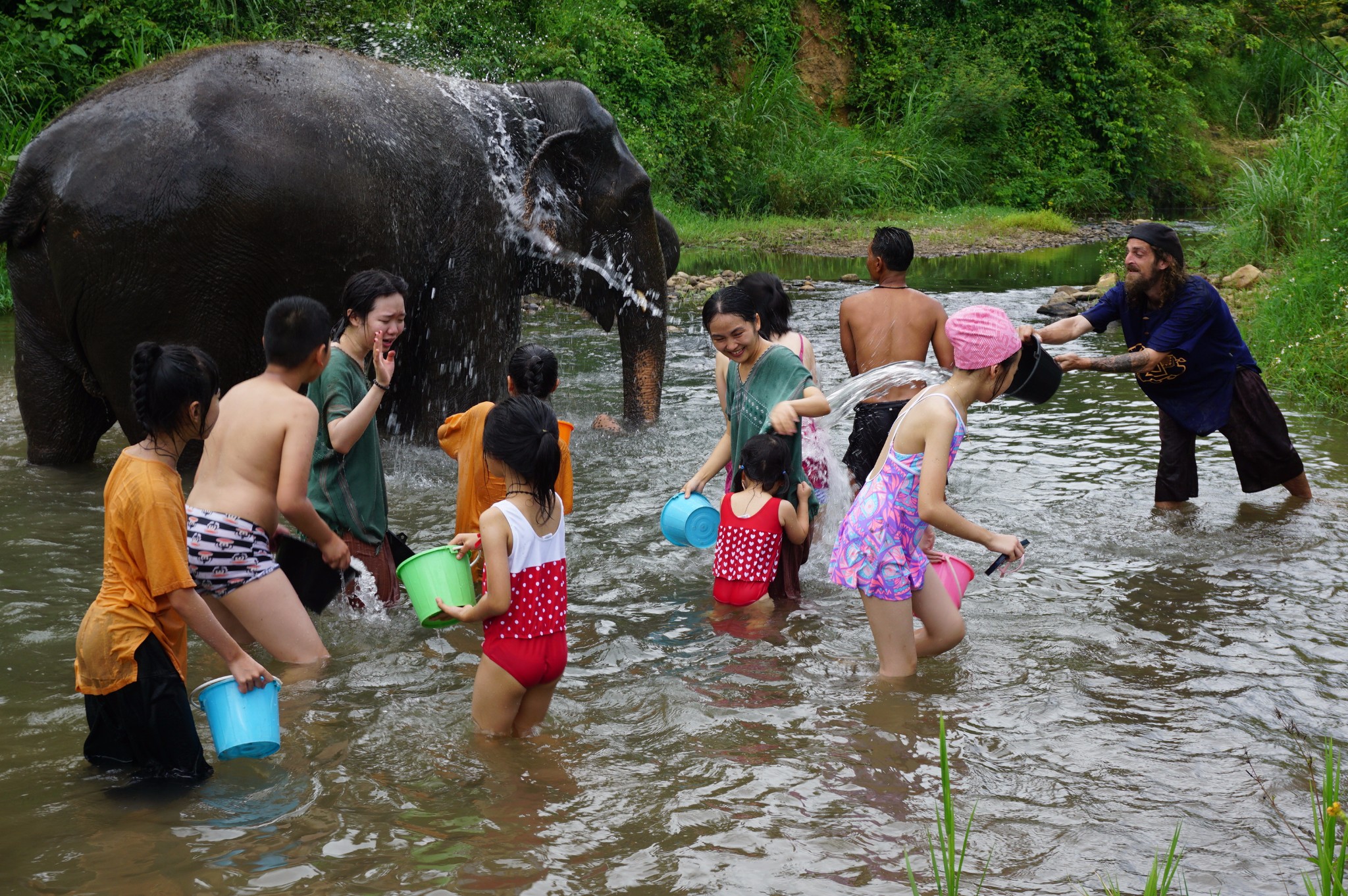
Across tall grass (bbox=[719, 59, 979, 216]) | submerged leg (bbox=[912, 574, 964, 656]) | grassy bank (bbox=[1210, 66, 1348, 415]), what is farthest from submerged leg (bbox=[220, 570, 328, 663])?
tall grass (bbox=[719, 59, 979, 216])

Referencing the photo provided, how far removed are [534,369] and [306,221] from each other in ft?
7.92

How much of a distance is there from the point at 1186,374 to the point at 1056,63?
73.0 ft

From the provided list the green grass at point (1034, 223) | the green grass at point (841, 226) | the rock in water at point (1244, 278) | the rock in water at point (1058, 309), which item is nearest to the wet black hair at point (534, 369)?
the rock in water at point (1058, 309)

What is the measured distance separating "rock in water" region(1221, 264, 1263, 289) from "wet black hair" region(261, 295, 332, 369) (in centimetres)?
1020

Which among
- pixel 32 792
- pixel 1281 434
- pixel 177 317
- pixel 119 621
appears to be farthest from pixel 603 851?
pixel 1281 434

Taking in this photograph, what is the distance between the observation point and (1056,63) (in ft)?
86.0

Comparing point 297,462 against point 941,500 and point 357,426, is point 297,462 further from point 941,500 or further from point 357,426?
point 941,500

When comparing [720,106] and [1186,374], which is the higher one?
[720,106]

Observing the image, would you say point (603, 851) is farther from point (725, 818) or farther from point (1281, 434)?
point (1281, 434)

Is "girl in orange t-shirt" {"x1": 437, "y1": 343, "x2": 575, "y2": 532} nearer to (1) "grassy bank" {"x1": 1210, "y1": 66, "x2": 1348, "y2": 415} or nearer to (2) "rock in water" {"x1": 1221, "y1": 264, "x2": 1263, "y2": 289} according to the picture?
(1) "grassy bank" {"x1": 1210, "y1": 66, "x2": 1348, "y2": 415}

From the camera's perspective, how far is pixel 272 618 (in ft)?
13.2

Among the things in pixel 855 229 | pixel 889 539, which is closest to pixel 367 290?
pixel 889 539

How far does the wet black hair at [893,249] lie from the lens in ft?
18.7

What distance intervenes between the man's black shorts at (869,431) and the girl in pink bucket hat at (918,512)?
5.21ft
